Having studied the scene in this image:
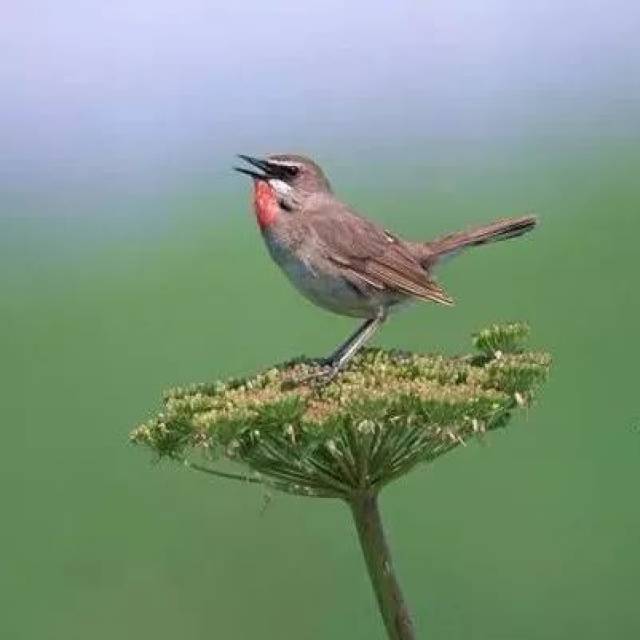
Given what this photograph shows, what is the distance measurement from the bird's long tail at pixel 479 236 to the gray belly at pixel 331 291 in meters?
0.52

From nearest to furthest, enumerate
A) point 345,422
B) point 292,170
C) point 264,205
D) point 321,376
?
1. point 345,422
2. point 321,376
3. point 264,205
4. point 292,170

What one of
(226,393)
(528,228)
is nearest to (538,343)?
(528,228)

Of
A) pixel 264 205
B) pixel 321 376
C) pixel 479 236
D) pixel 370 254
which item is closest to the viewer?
pixel 321 376

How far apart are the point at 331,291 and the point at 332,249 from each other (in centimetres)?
14

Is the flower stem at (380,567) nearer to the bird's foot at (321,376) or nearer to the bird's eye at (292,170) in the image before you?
the bird's foot at (321,376)

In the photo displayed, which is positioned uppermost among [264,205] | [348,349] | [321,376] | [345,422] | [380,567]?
[264,205]

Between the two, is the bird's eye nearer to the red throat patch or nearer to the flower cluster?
the red throat patch

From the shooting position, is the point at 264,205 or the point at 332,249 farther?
the point at 264,205

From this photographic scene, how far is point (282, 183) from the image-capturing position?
6.75 meters

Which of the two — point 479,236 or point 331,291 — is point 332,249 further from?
point 479,236

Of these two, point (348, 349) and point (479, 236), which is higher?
point (479, 236)

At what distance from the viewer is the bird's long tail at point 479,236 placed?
22.5ft

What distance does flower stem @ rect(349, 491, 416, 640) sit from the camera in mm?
4484

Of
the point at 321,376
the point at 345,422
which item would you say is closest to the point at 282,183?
the point at 321,376
